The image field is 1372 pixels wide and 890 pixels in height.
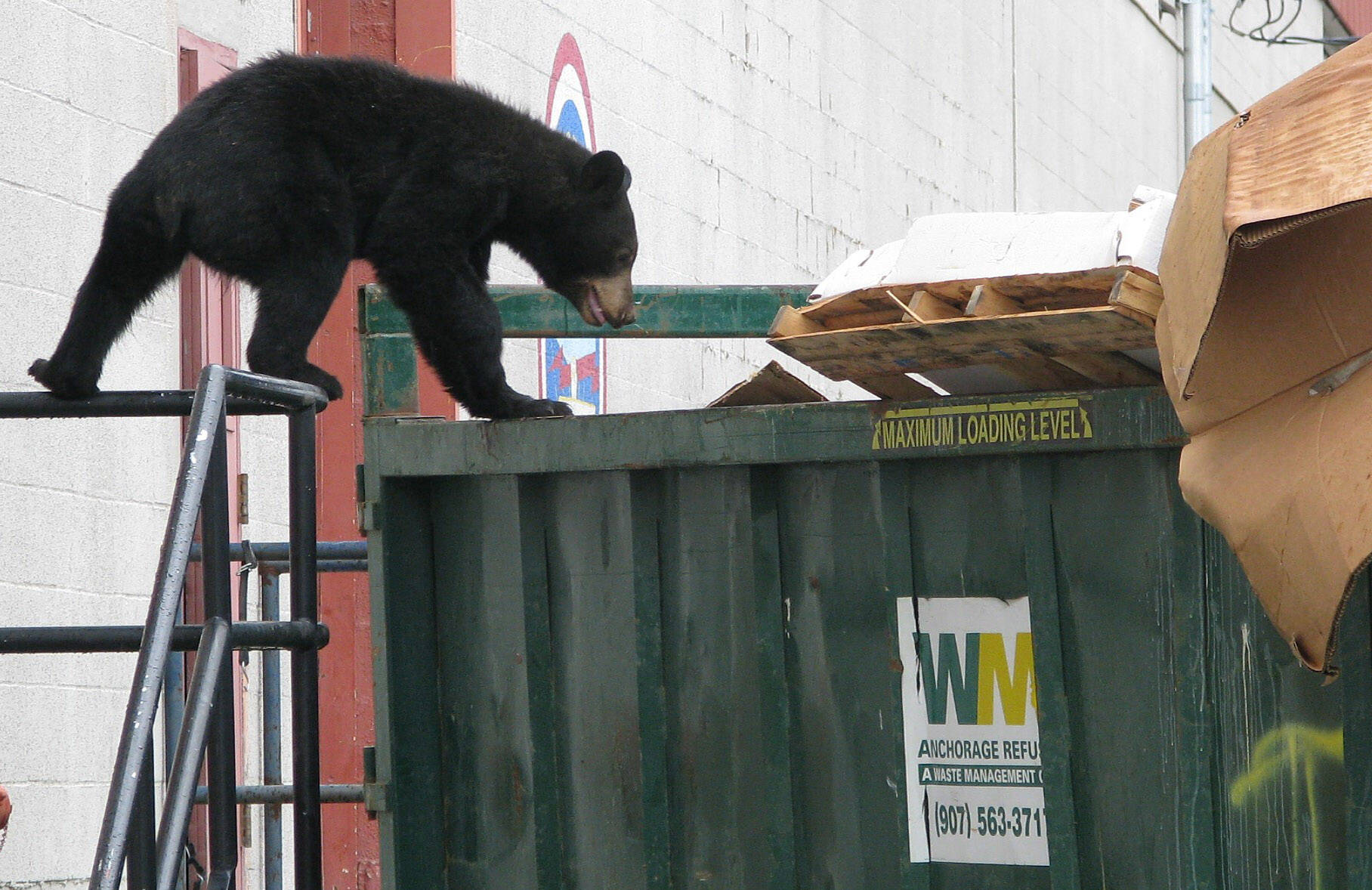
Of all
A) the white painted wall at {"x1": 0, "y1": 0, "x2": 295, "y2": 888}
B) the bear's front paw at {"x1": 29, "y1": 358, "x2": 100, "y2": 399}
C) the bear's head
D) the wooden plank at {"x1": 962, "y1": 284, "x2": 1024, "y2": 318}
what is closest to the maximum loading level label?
the wooden plank at {"x1": 962, "y1": 284, "x2": 1024, "y2": 318}

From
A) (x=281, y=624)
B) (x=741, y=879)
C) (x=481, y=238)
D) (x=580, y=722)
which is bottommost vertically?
(x=741, y=879)

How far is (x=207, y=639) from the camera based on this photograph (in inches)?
116

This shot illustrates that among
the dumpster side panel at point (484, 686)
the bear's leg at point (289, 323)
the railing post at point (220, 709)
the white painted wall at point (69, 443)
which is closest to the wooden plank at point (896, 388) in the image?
the dumpster side panel at point (484, 686)

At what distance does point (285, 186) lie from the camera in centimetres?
437

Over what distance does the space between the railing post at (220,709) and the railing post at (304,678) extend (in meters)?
0.18

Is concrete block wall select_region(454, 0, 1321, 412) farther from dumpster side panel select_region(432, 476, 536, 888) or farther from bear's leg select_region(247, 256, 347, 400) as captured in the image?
dumpster side panel select_region(432, 476, 536, 888)

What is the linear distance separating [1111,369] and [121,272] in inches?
98.0

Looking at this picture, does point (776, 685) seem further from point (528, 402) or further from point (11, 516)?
point (11, 516)

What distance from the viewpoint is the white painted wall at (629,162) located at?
544 centimetres

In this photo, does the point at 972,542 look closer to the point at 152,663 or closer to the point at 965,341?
the point at 965,341

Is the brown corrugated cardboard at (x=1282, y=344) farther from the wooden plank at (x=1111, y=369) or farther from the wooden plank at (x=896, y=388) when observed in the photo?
the wooden plank at (x=896, y=388)

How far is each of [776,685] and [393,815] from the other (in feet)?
2.86

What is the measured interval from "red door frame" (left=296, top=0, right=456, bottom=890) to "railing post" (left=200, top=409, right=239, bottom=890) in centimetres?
365

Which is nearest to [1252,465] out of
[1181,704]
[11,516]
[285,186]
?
[1181,704]
